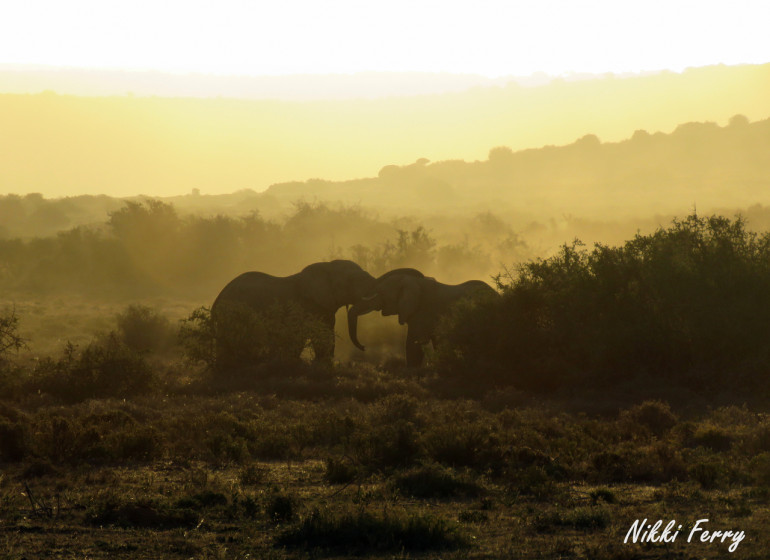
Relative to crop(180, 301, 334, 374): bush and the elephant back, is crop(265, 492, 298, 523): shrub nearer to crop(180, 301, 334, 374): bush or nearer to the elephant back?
crop(180, 301, 334, 374): bush

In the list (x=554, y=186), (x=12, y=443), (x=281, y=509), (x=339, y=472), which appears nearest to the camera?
(x=281, y=509)

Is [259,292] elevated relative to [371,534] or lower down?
elevated

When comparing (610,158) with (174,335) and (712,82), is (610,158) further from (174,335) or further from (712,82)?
(174,335)

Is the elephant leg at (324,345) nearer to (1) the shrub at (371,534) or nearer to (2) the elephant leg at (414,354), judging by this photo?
(2) the elephant leg at (414,354)

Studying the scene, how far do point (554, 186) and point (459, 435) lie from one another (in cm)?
9896

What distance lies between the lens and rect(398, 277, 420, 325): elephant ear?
1032 inches

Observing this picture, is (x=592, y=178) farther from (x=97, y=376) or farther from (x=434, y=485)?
(x=434, y=485)

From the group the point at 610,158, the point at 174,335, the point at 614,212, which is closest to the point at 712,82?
the point at 610,158

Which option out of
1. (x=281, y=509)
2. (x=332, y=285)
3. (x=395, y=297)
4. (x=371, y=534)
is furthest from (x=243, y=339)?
(x=371, y=534)

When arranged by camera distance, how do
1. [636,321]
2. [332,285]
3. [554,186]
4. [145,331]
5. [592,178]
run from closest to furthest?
1. [636,321]
2. [332,285]
3. [145,331]
4. [554,186]
5. [592,178]

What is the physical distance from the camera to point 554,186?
364 ft

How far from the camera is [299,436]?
15.7 m

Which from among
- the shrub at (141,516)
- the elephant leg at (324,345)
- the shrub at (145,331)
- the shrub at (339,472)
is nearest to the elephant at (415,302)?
the elephant leg at (324,345)

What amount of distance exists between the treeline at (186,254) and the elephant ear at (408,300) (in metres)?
20.5
